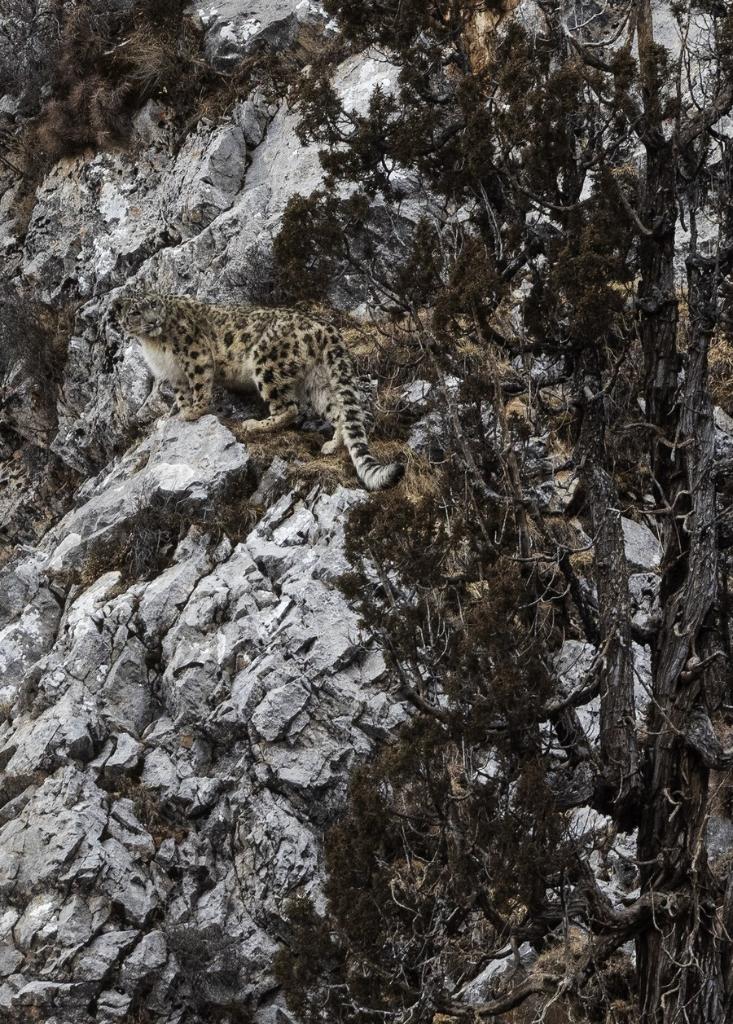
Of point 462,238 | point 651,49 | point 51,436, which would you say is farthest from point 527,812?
point 51,436

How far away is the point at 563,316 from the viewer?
27.8 feet

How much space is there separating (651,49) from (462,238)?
1.94 m

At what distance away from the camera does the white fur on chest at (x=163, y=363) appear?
1409 cm

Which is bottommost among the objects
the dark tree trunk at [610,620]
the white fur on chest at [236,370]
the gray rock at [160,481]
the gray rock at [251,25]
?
the dark tree trunk at [610,620]

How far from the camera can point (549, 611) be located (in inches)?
337

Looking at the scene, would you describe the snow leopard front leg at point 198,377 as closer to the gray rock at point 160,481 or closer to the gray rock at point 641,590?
the gray rock at point 160,481

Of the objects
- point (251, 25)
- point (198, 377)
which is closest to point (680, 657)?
point (198, 377)

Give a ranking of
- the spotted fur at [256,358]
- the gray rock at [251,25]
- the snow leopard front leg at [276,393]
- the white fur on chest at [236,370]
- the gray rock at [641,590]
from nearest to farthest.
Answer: the gray rock at [641,590] → the spotted fur at [256,358] → the snow leopard front leg at [276,393] → the white fur on chest at [236,370] → the gray rock at [251,25]

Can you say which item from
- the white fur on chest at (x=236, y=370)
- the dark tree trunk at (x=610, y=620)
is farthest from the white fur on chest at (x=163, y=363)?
the dark tree trunk at (x=610, y=620)

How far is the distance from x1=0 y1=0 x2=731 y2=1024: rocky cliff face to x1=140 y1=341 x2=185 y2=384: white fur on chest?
0.58 meters

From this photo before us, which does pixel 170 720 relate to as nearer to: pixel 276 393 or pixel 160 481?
pixel 160 481

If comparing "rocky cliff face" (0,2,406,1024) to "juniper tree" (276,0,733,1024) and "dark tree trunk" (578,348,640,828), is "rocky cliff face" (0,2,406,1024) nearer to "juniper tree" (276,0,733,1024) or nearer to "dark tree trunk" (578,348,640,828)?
"juniper tree" (276,0,733,1024)

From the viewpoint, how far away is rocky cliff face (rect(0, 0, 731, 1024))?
9.92 m

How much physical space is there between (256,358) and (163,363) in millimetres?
1518
